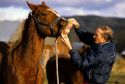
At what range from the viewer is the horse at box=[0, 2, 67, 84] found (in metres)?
8.32

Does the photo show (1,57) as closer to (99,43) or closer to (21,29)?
(21,29)

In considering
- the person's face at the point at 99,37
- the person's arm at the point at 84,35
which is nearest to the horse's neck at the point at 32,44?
the person's arm at the point at 84,35

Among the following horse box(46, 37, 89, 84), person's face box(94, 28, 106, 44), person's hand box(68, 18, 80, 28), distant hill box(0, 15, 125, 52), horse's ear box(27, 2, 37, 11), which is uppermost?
horse's ear box(27, 2, 37, 11)

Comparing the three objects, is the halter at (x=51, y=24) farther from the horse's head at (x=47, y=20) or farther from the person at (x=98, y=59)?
the person at (x=98, y=59)

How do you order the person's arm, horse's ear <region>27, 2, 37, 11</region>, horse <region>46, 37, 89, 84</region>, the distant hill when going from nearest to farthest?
1. horse's ear <region>27, 2, 37, 11</region>
2. the person's arm
3. horse <region>46, 37, 89, 84</region>
4. the distant hill

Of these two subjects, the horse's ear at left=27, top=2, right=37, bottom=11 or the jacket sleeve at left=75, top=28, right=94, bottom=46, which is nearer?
the horse's ear at left=27, top=2, right=37, bottom=11

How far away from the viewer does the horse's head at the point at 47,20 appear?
820cm

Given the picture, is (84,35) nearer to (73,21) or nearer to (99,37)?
(73,21)

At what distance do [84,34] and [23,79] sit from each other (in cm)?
140

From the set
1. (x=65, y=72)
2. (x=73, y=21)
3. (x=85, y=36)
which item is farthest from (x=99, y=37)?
(x=65, y=72)

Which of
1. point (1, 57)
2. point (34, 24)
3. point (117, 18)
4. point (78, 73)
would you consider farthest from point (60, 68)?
point (117, 18)

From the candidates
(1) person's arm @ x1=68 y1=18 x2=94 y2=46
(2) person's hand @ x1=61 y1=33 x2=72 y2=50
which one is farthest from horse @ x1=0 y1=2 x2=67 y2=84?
(1) person's arm @ x1=68 y1=18 x2=94 y2=46

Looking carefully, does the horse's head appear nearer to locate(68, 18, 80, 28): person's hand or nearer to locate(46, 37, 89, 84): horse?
locate(68, 18, 80, 28): person's hand

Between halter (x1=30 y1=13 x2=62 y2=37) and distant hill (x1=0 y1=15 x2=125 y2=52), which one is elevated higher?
halter (x1=30 y1=13 x2=62 y2=37)
